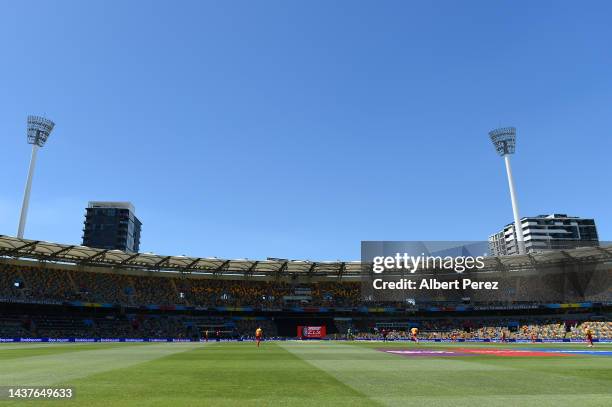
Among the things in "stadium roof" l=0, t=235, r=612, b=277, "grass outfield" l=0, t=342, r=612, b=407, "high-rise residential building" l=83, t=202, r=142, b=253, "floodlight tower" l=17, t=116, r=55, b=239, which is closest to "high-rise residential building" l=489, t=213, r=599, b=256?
"stadium roof" l=0, t=235, r=612, b=277

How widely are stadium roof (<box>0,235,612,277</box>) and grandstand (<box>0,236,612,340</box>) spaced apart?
0.54ft

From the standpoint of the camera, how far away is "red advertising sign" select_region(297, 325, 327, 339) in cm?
6353

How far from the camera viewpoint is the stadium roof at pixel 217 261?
5712cm

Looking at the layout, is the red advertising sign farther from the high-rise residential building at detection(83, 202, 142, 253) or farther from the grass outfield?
the high-rise residential building at detection(83, 202, 142, 253)

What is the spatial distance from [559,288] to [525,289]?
4835 mm

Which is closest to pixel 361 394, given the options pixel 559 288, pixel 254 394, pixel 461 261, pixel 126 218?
pixel 254 394

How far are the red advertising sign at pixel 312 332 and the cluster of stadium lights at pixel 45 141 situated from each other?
116ft

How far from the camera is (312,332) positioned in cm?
6369

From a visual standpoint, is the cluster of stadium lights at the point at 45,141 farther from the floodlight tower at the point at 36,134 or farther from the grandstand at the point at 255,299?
the grandstand at the point at 255,299

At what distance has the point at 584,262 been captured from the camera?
212ft

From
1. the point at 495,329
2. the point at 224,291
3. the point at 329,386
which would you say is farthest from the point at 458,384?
the point at 224,291

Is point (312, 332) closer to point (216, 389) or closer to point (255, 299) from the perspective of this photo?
point (255, 299)

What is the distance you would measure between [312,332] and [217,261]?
60.8 feet

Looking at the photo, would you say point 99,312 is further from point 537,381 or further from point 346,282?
point 537,381
